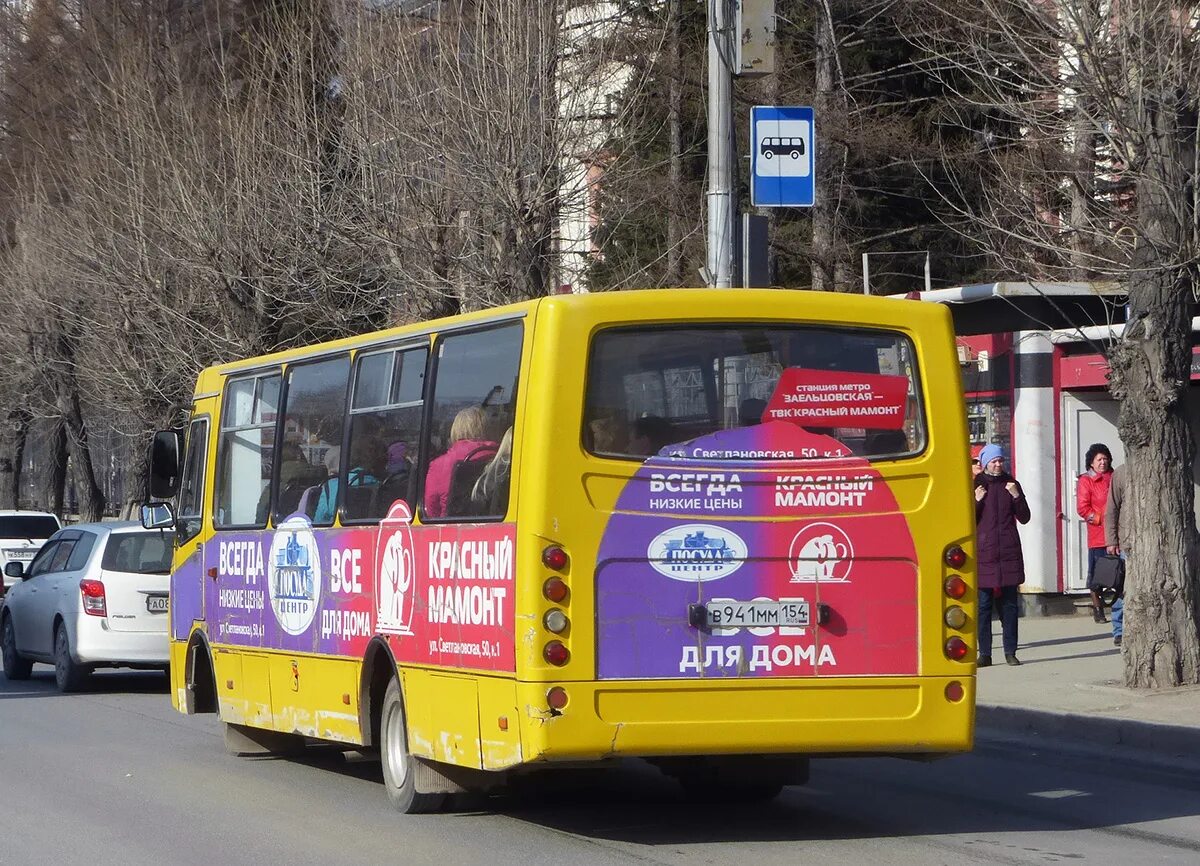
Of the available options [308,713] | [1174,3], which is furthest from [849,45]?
[308,713]

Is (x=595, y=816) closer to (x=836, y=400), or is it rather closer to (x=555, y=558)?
(x=555, y=558)

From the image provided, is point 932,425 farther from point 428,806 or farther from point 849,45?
point 849,45

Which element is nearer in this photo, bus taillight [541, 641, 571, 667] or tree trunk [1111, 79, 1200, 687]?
bus taillight [541, 641, 571, 667]

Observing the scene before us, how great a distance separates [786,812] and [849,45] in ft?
76.9

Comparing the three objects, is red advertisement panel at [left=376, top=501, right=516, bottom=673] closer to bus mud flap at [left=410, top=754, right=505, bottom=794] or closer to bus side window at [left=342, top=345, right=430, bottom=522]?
bus side window at [left=342, top=345, right=430, bottom=522]

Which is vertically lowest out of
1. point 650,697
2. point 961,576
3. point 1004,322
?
point 650,697

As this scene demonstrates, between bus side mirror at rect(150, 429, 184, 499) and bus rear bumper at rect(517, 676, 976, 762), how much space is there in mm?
5746

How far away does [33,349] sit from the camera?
41.2 metres

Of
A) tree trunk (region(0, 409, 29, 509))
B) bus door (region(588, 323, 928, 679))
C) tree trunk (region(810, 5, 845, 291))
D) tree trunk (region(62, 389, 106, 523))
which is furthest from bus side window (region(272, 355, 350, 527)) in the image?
tree trunk (region(0, 409, 29, 509))

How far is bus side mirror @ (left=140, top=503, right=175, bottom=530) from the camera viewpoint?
13.3 meters

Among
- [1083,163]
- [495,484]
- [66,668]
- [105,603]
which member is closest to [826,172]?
[1083,163]

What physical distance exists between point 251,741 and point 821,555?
5632 millimetres

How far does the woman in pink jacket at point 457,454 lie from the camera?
8766 mm

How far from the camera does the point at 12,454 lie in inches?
2040
